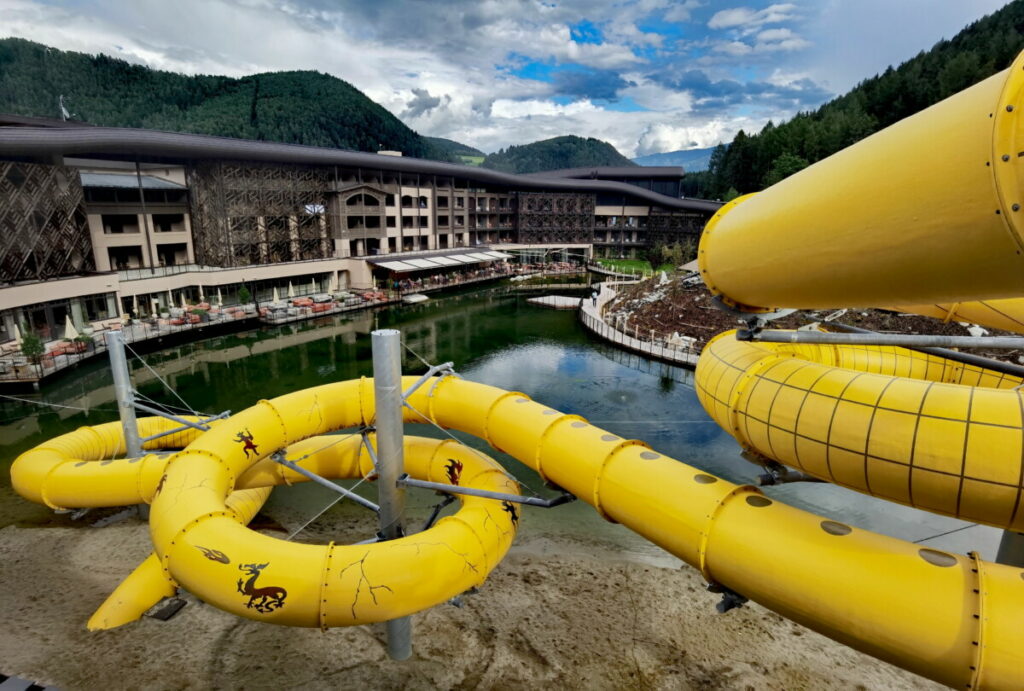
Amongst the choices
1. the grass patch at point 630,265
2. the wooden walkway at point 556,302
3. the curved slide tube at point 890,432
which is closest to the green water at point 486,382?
the wooden walkway at point 556,302

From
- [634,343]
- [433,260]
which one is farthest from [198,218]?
[634,343]

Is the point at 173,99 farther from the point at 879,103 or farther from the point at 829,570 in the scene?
the point at 829,570

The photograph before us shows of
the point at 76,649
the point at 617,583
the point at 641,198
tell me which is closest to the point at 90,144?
the point at 76,649

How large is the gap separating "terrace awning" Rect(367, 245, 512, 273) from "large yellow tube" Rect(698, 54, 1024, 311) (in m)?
54.9

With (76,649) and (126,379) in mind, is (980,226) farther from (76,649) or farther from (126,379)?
(126,379)

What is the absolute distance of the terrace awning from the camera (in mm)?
59506

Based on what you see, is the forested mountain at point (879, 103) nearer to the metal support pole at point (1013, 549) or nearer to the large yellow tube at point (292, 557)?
the metal support pole at point (1013, 549)

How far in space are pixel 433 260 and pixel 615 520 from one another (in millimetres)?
59407

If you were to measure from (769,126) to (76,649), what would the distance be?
128m

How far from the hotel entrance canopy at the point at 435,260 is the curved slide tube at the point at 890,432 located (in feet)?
177

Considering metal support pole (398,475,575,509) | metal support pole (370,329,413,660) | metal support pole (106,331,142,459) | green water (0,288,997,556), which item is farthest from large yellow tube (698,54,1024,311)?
metal support pole (106,331,142,459)

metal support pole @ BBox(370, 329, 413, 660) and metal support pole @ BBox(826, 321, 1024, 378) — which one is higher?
metal support pole @ BBox(826, 321, 1024, 378)

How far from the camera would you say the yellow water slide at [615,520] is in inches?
207

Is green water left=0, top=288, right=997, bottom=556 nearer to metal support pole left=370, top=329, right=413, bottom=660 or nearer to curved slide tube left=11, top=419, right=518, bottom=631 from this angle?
curved slide tube left=11, top=419, right=518, bottom=631
